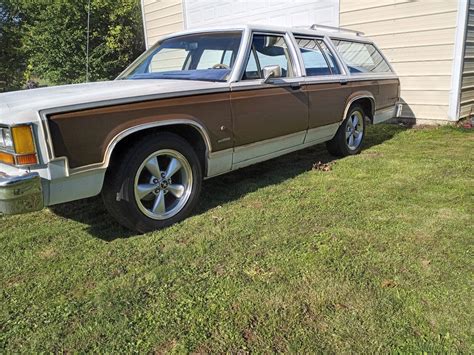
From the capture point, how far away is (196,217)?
12.1 ft

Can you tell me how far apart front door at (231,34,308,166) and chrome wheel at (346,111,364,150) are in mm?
1225

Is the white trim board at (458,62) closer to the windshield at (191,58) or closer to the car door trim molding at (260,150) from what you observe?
the car door trim molding at (260,150)

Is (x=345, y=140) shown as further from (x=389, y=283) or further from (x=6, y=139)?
(x=6, y=139)

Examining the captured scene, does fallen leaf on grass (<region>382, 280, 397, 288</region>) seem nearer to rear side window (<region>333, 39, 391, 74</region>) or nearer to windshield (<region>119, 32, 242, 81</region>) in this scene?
windshield (<region>119, 32, 242, 81</region>)

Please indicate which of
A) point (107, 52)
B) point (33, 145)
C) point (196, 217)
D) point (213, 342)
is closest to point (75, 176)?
point (33, 145)

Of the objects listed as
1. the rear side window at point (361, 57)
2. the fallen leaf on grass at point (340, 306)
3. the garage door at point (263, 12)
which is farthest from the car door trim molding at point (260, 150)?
the garage door at point (263, 12)

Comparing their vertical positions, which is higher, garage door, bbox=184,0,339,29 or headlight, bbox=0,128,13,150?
garage door, bbox=184,0,339,29

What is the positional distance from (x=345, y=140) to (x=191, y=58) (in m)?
2.32

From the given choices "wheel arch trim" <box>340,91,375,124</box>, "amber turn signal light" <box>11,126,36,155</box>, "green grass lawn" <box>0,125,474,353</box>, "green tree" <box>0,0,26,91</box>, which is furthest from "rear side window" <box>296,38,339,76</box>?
"green tree" <box>0,0,26,91</box>

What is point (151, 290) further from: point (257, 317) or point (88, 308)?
point (257, 317)

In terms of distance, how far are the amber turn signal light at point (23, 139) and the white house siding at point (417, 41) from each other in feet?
22.5

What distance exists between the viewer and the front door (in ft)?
12.7

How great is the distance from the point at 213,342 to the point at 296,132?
289 centimetres

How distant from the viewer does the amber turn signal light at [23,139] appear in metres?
2.58
